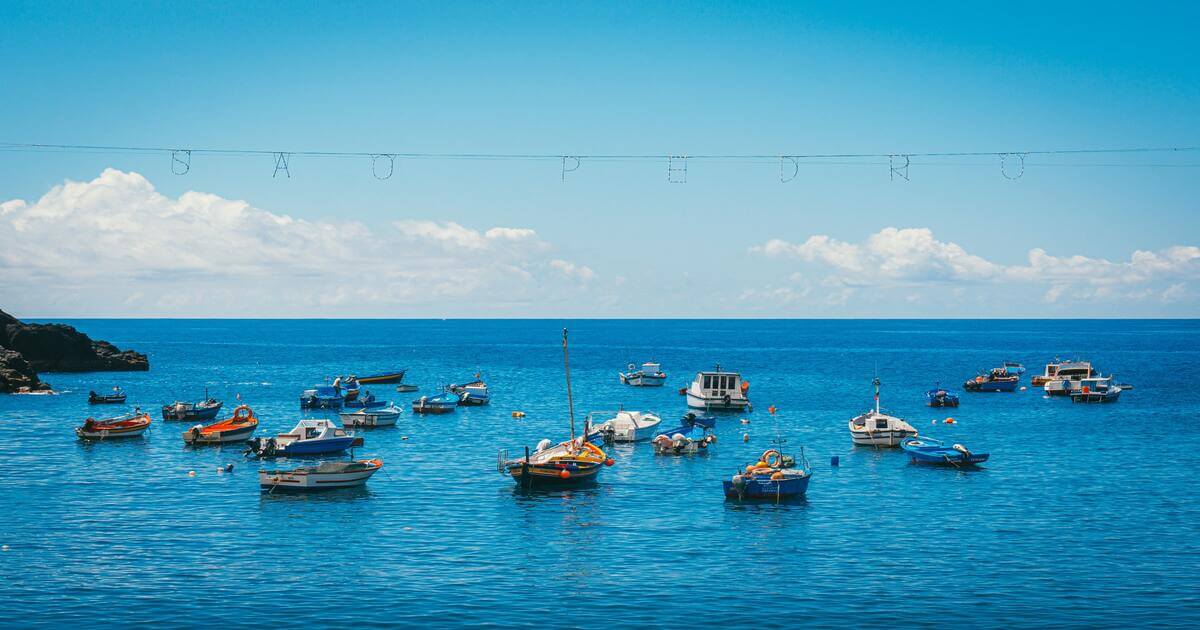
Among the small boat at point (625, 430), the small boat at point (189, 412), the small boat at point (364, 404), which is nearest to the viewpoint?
the small boat at point (625, 430)

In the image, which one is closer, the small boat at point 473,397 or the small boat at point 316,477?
the small boat at point 316,477

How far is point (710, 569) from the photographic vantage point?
48.1 meters

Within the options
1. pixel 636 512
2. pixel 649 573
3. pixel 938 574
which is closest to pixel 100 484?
pixel 636 512

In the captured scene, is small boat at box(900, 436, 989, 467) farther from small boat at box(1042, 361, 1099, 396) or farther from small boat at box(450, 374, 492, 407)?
small boat at box(1042, 361, 1099, 396)

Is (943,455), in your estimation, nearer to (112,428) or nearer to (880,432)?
(880,432)

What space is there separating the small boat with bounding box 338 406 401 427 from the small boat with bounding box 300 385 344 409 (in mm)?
15549

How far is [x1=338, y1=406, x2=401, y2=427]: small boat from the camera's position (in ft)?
348

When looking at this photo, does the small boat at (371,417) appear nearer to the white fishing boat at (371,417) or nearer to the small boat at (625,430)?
the white fishing boat at (371,417)

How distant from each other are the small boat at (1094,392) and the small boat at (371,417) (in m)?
90.6

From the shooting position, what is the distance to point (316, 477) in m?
67.0

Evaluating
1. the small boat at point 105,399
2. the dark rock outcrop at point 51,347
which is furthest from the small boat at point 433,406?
the dark rock outcrop at point 51,347

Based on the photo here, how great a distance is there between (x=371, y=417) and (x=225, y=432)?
17921mm

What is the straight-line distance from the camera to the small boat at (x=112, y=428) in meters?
92.9

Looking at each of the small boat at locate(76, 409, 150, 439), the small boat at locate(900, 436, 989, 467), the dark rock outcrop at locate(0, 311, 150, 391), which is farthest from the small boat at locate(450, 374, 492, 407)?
the dark rock outcrop at locate(0, 311, 150, 391)
